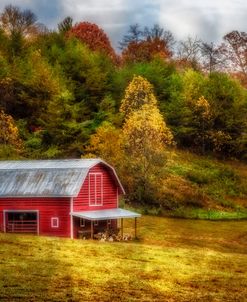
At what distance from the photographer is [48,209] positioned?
40.9 meters

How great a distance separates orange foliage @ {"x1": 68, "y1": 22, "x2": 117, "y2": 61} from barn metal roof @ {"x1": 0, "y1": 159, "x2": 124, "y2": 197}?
253 ft

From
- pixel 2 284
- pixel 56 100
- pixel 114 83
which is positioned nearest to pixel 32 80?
pixel 56 100

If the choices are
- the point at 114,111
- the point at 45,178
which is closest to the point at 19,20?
the point at 114,111

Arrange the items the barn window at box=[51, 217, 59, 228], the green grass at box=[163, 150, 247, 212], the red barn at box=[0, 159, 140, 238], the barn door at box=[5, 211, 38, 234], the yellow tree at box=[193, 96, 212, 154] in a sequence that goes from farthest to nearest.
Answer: the yellow tree at box=[193, 96, 212, 154], the green grass at box=[163, 150, 247, 212], the barn door at box=[5, 211, 38, 234], the barn window at box=[51, 217, 59, 228], the red barn at box=[0, 159, 140, 238]

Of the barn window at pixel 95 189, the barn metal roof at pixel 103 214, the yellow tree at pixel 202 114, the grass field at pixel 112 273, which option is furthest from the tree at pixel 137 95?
the grass field at pixel 112 273

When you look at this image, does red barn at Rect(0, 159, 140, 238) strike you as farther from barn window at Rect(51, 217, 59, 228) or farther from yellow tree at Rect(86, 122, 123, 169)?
yellow tree at Rect(86, 122, 123, 169)

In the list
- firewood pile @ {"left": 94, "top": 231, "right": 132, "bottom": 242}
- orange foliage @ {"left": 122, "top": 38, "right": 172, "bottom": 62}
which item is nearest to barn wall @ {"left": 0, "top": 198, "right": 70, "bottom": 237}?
firewood pile @ {"left": 94, "top": 231, "right": 132, "bottom": 242}

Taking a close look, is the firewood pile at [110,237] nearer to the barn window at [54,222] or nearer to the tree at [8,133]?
the barn window at [54,222]

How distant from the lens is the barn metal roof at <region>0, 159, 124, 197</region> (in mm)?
40219

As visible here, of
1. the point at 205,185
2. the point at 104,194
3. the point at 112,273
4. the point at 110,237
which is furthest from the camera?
the point at 205,185

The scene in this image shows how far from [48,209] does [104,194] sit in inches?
185

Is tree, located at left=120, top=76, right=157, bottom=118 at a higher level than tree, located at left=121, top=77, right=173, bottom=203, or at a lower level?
higher

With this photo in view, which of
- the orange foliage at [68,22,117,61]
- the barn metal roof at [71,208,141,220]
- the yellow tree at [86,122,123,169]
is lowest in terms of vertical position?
the barn metal roof at [71,208,141,220]

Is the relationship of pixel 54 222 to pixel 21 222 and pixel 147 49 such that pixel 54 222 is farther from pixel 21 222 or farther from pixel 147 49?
pixel 147 49
